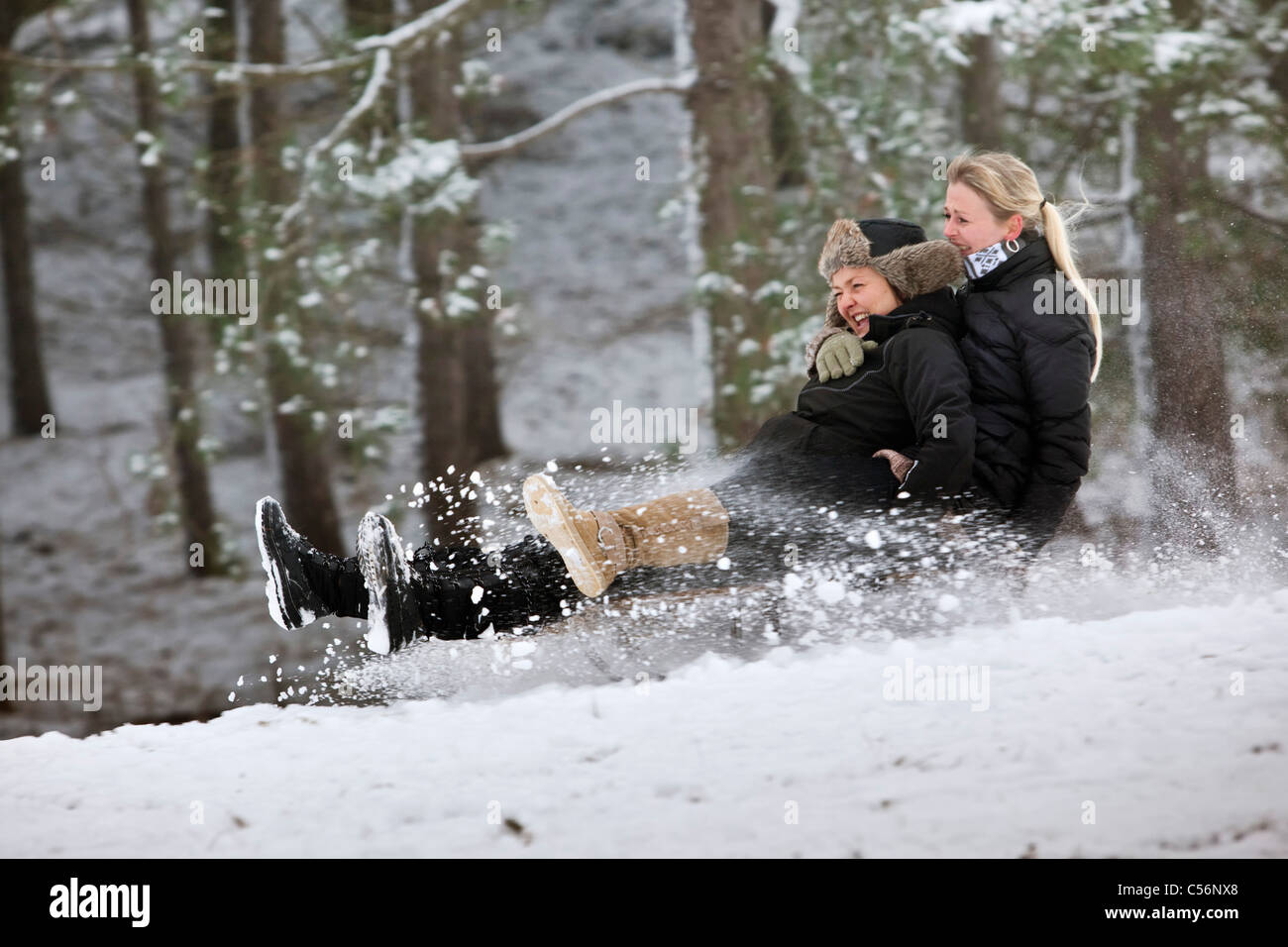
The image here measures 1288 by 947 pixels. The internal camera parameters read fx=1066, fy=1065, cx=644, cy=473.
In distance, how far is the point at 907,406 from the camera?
2494 mm

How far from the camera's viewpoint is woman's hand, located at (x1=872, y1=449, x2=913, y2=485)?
8.23 feet

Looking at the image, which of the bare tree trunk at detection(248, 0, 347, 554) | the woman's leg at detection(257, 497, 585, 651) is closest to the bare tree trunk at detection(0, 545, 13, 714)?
the bare tree trunk at detection(248, 0, 347, 554)

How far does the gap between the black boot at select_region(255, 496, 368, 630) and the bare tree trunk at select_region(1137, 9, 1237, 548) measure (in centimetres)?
343

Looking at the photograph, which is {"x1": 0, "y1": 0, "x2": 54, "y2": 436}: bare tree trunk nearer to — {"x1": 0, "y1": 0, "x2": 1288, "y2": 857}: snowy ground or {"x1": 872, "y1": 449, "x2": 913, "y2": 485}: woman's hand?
{"x1": 0, "y1": 0, "x2": 1288, "y2": 857}: snowy ground

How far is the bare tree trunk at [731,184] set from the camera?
4625mm

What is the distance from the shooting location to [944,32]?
4453 millimetres

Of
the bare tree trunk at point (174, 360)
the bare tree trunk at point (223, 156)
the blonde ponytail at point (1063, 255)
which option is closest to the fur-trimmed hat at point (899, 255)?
the blonde ponytail at point (1063, 255)

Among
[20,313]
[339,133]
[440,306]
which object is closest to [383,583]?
[440,306]

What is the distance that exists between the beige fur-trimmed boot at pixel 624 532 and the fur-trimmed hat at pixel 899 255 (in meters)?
0.68

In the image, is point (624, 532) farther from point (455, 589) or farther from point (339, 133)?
point (339, 133)

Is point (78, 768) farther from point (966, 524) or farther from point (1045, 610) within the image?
point (1045, 610)

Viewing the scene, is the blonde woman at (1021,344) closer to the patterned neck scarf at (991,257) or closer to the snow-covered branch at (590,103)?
the patterned neck scarf at (991,257)
